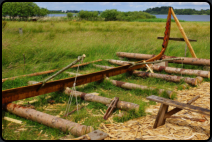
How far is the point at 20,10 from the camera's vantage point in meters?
23.8

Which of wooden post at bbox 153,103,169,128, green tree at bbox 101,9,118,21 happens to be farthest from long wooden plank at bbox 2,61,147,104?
green tree at bbox 101,9,118,21

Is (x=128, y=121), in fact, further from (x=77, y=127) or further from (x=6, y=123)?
(x=6, y=123)

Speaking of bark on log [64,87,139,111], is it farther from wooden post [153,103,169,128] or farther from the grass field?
wooden post [153,103,169,128]

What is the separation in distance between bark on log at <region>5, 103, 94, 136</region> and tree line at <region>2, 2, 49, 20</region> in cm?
2015

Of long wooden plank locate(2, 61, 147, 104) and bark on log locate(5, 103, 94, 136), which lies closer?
bark on log locate(5, 103, 94, 136)

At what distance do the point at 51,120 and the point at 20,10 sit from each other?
23.4 metres

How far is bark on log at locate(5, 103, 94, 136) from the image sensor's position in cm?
340

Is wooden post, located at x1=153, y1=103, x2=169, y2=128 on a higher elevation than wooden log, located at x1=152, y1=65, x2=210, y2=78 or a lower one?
lower

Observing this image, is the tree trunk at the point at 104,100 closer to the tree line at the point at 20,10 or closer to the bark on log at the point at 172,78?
the bark on log at the point at 172,78

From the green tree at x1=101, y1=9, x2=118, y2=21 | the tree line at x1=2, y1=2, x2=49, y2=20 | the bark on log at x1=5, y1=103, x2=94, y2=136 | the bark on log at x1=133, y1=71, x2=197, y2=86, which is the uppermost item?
the green tree at x1=101, y1=9, x2=118, y2=21

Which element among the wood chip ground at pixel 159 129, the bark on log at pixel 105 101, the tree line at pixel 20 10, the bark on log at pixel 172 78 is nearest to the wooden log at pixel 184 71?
the bark on log at pixel 172 78

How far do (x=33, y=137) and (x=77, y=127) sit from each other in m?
0.80

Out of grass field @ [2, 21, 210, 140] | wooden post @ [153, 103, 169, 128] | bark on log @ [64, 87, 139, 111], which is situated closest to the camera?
wooden post @ [153, 103, 169, 128]

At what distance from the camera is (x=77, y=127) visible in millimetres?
3402
